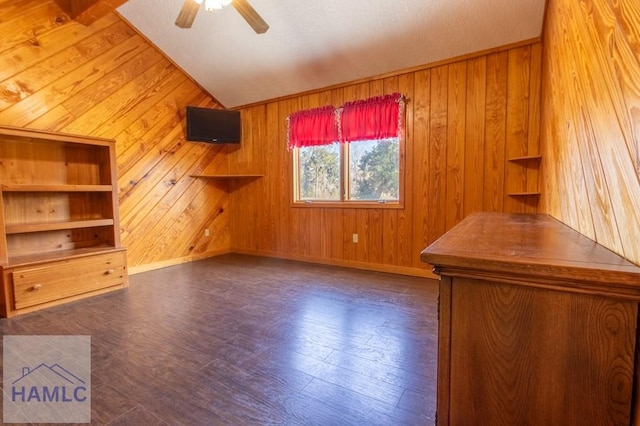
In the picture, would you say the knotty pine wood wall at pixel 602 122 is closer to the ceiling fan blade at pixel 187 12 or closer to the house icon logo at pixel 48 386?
the house icon logo at pixel 48 386

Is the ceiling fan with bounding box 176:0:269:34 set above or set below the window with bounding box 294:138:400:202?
above

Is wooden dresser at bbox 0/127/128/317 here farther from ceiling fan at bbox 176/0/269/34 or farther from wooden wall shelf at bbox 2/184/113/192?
ceiling fan at bbox 176/0/269/34

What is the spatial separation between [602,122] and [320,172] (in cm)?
365

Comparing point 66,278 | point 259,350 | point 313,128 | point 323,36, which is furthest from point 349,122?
point 66,278

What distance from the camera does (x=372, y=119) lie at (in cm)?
390

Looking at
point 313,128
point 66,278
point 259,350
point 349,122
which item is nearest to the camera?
point 259,350

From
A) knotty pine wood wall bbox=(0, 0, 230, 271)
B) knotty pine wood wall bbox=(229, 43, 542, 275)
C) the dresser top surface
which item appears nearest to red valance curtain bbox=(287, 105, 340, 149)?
knotty pine wood wall bbox=(229, 43, 542, 275)

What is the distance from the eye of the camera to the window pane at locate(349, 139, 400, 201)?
12.9 feet

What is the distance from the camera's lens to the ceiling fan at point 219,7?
8.06 feet

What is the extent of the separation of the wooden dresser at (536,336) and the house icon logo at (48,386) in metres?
1.85

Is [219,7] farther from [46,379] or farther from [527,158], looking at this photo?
[527,158]

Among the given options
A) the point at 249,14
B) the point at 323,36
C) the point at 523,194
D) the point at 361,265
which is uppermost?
the point at 323,36

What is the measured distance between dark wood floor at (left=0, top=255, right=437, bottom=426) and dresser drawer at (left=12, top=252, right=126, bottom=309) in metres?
0.15

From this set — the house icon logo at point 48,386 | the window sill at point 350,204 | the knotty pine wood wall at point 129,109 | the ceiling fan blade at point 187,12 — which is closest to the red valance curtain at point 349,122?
the window sill at point 350,204
